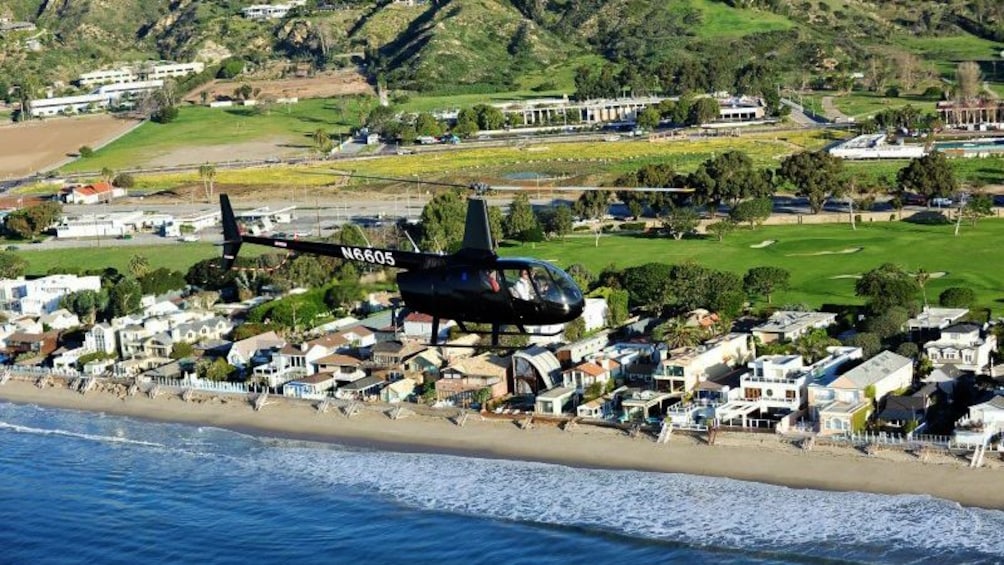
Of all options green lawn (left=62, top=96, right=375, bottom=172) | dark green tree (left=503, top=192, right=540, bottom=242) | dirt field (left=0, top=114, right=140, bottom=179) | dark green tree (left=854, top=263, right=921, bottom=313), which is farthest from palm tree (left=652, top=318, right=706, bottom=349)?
dirt field (left=0, top=114, right=140, bottom=179)

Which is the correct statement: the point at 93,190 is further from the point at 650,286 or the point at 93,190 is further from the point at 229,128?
the point at 650,286

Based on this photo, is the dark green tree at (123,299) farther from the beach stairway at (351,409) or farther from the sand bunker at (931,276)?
the sand bunker at (931,276)

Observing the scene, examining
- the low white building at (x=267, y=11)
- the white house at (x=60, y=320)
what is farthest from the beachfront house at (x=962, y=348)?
the low white building at (x=267, y=11)

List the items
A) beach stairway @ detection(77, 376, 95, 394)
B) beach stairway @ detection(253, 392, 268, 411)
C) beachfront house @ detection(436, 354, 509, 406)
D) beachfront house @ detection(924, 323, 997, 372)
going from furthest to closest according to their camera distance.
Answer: beach stairway @ detection(77, 376, 95, 394)
beach stairway @ detection(253, 392, 268, 411)
beachfront house @ detection(436, 354, 509, 406)
beachfront house @ detection(924, 323, 997, 372)

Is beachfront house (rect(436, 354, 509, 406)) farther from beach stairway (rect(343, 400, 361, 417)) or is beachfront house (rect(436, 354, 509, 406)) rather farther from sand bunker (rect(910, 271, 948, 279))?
sand bunker (rect(910, 271, 948, 279))

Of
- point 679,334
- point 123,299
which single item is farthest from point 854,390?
point 123,299

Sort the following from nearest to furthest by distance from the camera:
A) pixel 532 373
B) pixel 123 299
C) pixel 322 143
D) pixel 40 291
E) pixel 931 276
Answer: pixel 532 373 < pixel 931 276 < pixel 123 299 < pixel 40 291 < pixel 322 143
